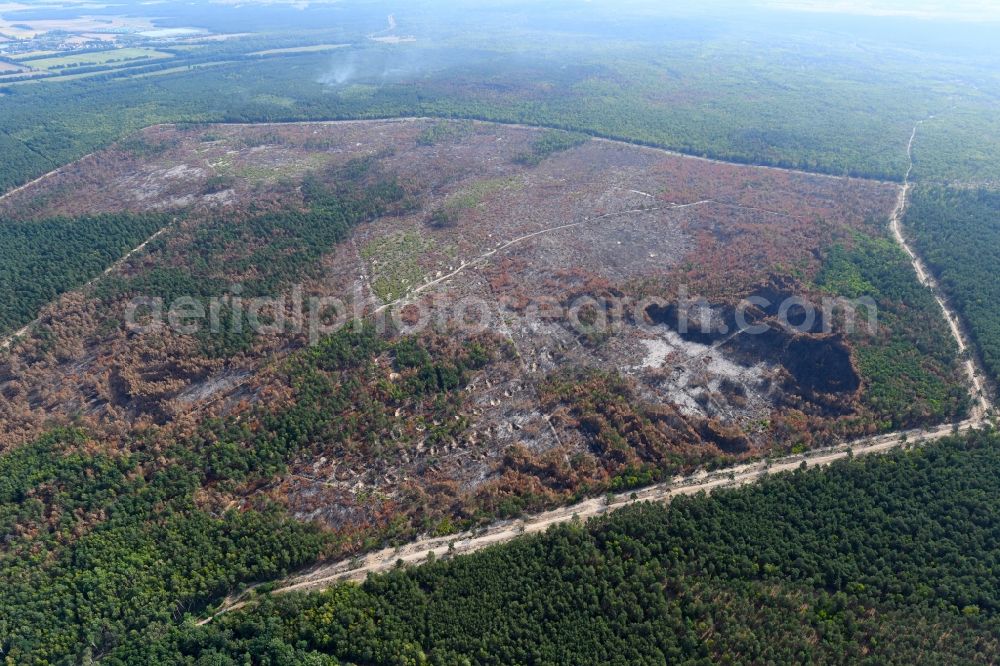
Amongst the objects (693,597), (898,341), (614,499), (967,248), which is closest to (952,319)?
(898,341)

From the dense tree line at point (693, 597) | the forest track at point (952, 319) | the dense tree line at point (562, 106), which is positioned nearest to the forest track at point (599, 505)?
the forest track at point (952, 319)

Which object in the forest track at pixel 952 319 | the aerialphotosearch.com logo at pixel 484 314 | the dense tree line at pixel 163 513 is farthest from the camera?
the aerialphotosearch.com logo at pixel 484 314

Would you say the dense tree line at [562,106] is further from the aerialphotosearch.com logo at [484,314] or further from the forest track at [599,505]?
the forest track at [599,505]

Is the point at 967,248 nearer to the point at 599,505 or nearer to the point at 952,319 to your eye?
the point at 952,319

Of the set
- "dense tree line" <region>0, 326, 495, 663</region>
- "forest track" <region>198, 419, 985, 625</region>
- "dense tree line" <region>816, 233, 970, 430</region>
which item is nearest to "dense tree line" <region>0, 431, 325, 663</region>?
"dense tree line" <region>0, 326, 495, 663</region>

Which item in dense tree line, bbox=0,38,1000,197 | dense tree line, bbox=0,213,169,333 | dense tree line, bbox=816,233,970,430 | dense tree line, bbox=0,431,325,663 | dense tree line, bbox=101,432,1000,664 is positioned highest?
dense tree line, bbox=0,38,1000,197

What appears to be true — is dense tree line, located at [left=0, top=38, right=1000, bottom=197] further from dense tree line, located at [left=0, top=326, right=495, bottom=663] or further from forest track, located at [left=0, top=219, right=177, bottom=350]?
dense tree line, located at [left=0, top=326, right=495, bottom=663]
